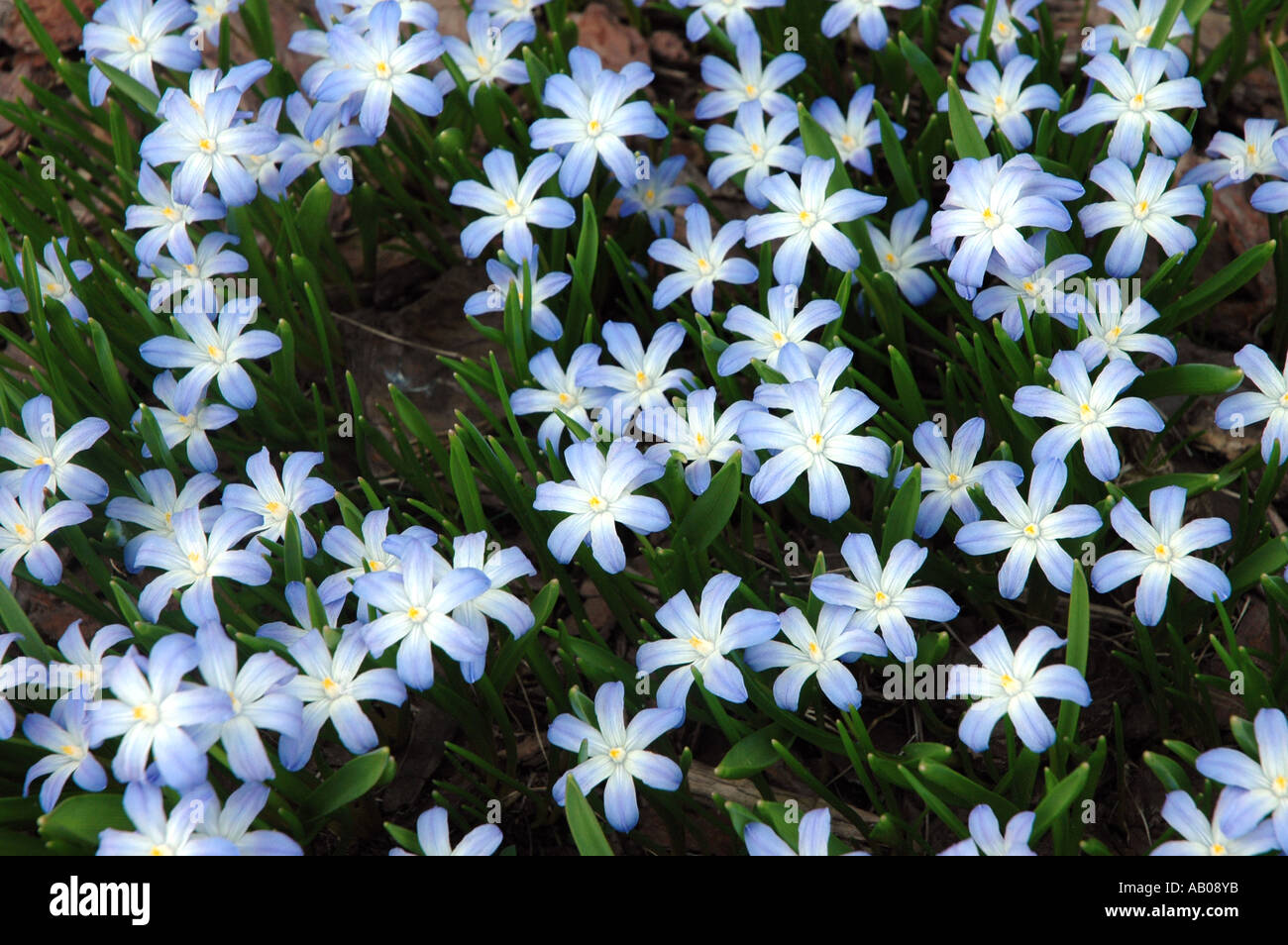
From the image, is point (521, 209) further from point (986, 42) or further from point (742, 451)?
point (986, 42)

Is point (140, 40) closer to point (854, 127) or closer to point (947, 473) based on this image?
point (854, 127)

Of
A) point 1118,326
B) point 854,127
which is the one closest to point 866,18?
point 854,127

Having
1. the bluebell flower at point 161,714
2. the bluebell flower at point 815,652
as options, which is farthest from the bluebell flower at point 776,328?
the bluebell flower at point 161,714

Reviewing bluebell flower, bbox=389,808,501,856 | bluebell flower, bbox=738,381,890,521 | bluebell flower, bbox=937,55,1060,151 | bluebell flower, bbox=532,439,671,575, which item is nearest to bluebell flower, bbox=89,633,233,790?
bluebell flower, bbox=389,808,501,856

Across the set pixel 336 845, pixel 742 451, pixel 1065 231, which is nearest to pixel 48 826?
pixel 336 845

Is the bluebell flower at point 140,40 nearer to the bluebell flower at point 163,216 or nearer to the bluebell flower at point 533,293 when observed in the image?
the bluebell flower at point 163,216
